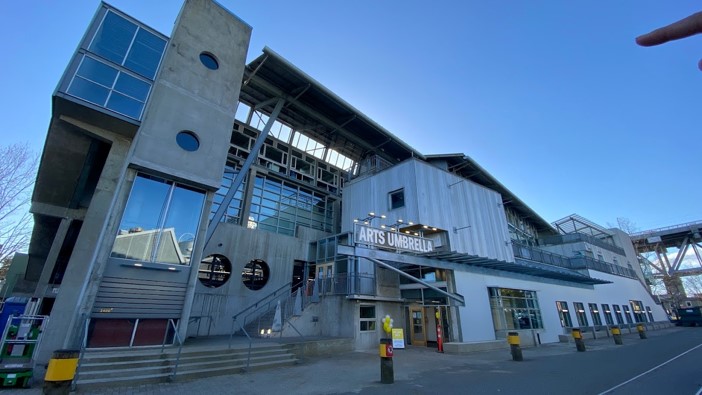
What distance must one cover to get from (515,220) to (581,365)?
26.1 m

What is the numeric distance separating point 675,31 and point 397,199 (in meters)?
19.3

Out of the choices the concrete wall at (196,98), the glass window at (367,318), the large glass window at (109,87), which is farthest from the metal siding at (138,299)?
the glass window at (367,318)

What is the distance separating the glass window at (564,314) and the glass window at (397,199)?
50.0 feet

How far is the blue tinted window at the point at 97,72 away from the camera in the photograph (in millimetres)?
11273

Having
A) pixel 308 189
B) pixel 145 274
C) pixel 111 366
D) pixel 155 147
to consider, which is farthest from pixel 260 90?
pixel 111 366

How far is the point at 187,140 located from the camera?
12.9 m

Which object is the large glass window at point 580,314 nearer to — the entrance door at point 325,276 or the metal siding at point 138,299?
the entrance door at point 325,276

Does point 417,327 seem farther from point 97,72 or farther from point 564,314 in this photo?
point 97,72

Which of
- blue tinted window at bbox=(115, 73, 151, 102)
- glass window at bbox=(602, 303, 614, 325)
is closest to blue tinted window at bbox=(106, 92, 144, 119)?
blue tinted window at bbox=(115, 73, 151, 102)

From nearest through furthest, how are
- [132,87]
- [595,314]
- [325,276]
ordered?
[132,87] < [325,276] < [595,314]

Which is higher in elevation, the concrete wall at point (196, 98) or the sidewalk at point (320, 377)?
the concrete wall at point (196, 98)

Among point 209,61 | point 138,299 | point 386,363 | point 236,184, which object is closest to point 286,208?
point 236,184

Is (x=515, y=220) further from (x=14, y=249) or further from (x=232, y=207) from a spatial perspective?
(x=14, y=249)

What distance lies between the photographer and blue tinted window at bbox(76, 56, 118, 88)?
37.0ft
